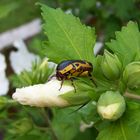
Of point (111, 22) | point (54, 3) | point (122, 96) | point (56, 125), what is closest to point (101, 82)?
point (122, 96)

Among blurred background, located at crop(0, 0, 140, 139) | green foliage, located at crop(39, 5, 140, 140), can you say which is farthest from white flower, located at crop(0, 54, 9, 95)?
green foliage, located at crop(39, 5, 140, 140)

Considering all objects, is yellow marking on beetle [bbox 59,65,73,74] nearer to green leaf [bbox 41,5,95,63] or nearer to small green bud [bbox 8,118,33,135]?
green leaf [bbox 41,5,95,63]

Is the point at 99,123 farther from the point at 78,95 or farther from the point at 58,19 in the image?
the point at 58,19

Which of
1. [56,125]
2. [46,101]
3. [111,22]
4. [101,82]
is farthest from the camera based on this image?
[111,22]

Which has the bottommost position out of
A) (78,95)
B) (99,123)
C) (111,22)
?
(111,22)

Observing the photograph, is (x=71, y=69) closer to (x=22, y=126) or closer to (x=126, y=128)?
(x=126, y=128)

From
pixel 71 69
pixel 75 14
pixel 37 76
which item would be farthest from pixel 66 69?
pixel 75 14
